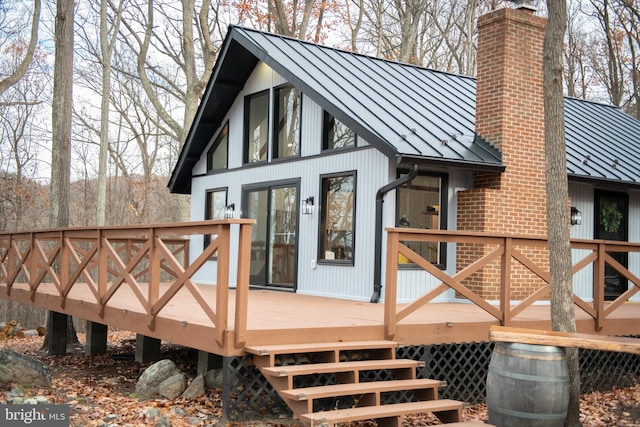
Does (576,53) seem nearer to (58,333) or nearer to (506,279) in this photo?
(506,279)

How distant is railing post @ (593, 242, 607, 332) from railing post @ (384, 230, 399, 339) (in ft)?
10.1

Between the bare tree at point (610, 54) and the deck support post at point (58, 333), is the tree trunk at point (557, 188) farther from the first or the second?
the bare tree at point (610, 54)

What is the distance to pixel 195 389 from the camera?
7.45 meters

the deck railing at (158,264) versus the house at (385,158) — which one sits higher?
the house at (385,158)

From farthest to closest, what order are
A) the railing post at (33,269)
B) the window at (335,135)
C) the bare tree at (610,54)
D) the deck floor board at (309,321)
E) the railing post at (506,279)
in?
the bare tree at (610,54) → the railing post at (33,269) → the window at (335,135) → the railing post at (506,279) → the deck floor board at (309,321)

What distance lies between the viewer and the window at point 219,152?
1417 centimetres

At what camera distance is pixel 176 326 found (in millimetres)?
7176

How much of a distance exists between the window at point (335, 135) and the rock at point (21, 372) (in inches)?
214

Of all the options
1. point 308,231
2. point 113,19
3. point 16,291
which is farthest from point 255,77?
point 113,19

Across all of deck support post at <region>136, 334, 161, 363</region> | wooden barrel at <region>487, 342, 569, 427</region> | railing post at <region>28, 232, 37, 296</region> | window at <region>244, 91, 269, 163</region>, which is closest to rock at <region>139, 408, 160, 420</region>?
wooden barrel at <region>487, 342, 569, 427</region>

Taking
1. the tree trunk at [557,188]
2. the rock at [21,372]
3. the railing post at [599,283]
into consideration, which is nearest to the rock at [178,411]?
the rock at [21,372]

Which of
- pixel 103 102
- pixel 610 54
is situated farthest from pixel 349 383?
pixel 610 54

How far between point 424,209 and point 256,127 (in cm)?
430

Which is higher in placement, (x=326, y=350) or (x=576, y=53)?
(x=576, y=53)
